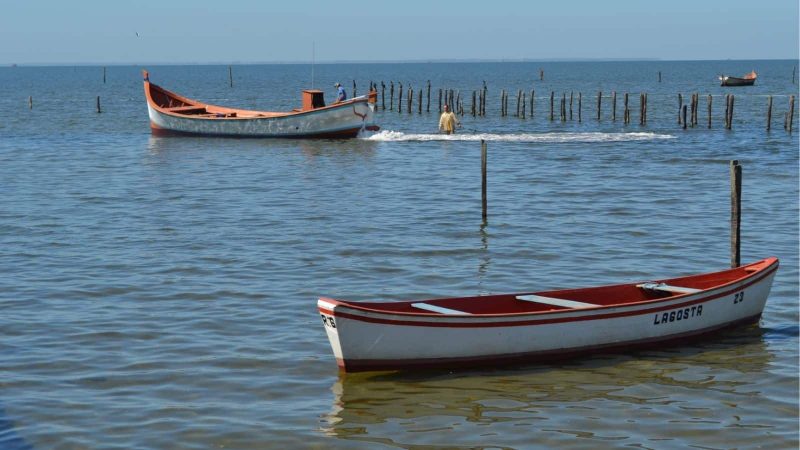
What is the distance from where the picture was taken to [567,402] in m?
12.2

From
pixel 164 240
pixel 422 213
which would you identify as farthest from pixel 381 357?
pixel 422 213

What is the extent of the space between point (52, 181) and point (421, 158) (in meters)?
13.2

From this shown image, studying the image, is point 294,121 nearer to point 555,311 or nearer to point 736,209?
point 736,209

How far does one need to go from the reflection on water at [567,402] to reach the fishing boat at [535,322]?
0.22m

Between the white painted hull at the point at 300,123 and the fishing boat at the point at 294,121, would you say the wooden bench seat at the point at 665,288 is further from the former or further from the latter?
the white painted hull at the point at 300,123

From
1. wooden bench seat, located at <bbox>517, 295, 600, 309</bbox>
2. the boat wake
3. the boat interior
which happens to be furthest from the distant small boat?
wooden bench seat, located at <bbox>517, 295, 600, 309</bbox>

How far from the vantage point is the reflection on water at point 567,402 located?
11.2 m

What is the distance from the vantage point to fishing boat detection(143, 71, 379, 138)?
149ft

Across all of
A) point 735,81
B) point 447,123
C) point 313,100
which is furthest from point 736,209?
point 735,81

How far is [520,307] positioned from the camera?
1416 cm

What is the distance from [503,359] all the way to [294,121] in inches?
1330

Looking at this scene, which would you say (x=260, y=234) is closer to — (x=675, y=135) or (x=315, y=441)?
(x=315, y=441)

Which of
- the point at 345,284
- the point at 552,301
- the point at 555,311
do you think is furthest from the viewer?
the point at 345,284

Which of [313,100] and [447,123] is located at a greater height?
[313,100]
